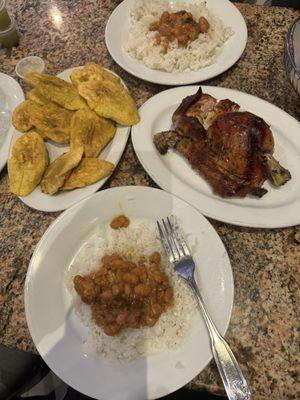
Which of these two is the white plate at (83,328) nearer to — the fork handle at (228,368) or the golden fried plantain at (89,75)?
the fork handle at (228,368)

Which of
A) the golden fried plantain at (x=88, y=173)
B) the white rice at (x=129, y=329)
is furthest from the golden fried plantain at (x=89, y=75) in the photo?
the white rice at (x=129, y=329)

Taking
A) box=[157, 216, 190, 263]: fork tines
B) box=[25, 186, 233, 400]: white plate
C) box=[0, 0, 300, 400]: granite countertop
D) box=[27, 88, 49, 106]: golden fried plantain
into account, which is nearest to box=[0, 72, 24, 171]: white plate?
box=[0, 0, 300, 400]: granite countertop

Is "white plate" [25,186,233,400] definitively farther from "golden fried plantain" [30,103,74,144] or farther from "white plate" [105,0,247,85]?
"white plate" [105,0,247,85]

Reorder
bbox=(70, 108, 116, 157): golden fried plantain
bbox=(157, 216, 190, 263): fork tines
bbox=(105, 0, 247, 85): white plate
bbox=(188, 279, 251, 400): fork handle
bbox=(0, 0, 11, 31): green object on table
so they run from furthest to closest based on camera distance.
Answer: bbox=(0, 0, 11, 31): green object on table < bbox=(105, 0, 247, 85): white plate < bbox=(70, 108, 116, 157): golden fried plantain < bbox=(157, 216, 190, 263): fork tines < bbox=(188, 279, 251, 400): fork handle

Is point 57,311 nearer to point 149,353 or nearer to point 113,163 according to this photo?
point 149,353

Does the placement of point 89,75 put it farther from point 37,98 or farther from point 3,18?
point 3,18

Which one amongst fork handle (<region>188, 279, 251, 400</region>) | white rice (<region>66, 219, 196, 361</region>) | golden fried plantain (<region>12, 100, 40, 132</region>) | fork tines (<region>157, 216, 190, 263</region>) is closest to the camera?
fork handle (<region>188, 279, 251, 400</region>)

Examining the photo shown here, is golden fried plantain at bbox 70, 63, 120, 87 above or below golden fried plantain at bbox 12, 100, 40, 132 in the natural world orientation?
above

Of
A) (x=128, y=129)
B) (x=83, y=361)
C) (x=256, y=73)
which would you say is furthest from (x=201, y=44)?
(x=83, y=361)

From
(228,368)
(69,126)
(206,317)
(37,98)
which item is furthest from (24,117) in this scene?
(228,368)
